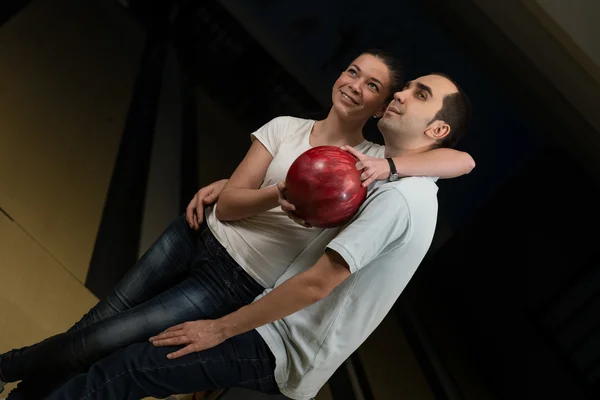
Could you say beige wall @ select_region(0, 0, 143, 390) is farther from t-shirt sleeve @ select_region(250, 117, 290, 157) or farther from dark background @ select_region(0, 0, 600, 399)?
t-shirt sleeve @ select_region(250, 117, 290, 157)

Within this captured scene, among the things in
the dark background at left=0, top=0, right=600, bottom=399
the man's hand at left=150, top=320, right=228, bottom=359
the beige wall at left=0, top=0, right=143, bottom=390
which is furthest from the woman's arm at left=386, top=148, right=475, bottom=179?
the beige wall at left=0, top=0, right=143, bottom=390

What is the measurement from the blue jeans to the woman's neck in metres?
0.31

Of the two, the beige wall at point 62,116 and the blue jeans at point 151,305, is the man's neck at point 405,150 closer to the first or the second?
the blue jeans at point 151,305

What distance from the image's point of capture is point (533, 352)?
1.60 meters

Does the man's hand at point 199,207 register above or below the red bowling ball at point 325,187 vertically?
above

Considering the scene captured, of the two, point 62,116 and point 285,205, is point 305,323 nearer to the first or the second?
point 285,205

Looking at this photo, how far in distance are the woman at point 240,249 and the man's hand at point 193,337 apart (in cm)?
7

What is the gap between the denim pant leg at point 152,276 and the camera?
50.6 inches

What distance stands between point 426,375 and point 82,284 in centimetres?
114

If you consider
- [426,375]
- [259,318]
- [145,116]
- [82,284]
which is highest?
[145,116]

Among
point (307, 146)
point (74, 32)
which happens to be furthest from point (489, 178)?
point (74, 32)

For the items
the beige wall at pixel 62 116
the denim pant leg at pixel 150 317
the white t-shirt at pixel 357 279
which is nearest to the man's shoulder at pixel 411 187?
the white t-shirt at pixel 357 279

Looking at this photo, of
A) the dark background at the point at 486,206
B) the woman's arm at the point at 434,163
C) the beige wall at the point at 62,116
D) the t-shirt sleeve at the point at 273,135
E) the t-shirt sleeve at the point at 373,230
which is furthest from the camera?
the beige wall at the point at 62,116

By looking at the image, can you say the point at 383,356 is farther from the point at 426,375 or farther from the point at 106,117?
the point at 106,117
